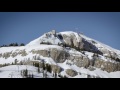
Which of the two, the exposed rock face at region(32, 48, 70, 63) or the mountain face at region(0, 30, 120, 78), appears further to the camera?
the exposed rock face at region(32, 48, 70, 63)

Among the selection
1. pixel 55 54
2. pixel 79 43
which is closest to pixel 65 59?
pixel 55 54

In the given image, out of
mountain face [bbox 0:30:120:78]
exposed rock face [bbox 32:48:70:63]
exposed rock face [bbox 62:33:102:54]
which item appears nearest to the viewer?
mountain face [bbox 0:30:120:78]

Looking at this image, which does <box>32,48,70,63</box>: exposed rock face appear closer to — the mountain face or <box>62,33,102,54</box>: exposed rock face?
the mountain face

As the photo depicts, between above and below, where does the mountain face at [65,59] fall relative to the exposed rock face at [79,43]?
below

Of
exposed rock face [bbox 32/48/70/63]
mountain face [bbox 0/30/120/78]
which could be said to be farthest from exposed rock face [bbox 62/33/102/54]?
exposed rock face [bbox 32/48/70/63]

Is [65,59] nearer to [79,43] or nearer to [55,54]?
[55,54]

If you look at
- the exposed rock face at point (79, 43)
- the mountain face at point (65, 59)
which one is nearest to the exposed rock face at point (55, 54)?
the mountain face at point (65, 59)

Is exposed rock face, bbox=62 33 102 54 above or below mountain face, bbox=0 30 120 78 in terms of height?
above

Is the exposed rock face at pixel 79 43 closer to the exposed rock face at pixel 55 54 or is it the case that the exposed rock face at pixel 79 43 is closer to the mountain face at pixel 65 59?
the mountain face at pixel 65 59

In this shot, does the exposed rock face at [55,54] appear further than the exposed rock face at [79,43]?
No

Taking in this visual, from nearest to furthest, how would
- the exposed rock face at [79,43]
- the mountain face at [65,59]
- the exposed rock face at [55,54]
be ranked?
the mountain face at [65,59] < the exposed rock face at [55,54] < the exposed rock face at [79,43]

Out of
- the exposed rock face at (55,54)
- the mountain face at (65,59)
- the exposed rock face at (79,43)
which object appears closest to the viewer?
the mountain face at (65,59)
